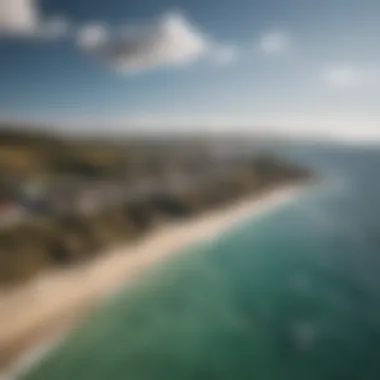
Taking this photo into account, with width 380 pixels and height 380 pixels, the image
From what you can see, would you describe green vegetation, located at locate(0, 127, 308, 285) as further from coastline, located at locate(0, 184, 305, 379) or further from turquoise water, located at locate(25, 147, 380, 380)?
turquoise water, located at locate(25, 147, 380, 380)

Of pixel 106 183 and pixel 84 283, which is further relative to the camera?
pixel 106 183

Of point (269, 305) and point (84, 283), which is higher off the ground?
point (84, 283)

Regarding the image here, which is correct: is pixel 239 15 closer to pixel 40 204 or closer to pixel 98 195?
Result: pixel 98 195

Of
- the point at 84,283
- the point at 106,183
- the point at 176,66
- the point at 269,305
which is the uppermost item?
the point at 176,66

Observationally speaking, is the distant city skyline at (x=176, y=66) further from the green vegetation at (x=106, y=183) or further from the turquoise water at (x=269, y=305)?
the turquoise water at (x=269, y=305)

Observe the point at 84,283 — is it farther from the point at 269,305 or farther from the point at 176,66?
the point at 176,66

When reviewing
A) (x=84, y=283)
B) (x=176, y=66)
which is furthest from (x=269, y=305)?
(x=176, y=66)

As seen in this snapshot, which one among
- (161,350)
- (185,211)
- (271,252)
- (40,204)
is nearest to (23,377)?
(161,350)
